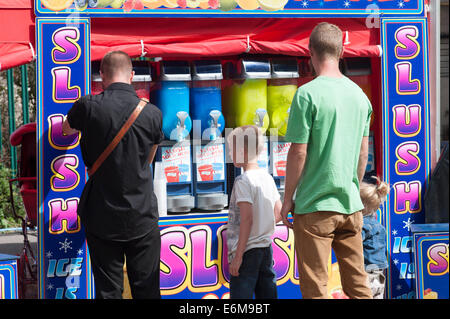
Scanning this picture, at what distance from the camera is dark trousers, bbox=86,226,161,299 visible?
3.90 metres

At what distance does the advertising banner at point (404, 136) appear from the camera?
5.19 metres

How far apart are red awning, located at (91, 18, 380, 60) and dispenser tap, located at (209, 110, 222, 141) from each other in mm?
435

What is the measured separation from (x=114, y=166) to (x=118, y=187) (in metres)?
0.12

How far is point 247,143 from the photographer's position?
4.04m

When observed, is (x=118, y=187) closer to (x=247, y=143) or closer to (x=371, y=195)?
(x=247, y=143)

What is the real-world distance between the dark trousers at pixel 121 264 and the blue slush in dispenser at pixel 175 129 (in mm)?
1051

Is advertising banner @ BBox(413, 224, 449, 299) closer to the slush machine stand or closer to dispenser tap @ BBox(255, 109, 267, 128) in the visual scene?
the slush machine stand

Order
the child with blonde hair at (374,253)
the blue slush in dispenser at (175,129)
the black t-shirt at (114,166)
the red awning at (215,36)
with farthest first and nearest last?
1. the blue slush in dispenser at (175,129)
2. the red awning at (215,36)
3. the child with blonde hair at (374,253)
4. the black t-shirt at (114,166)

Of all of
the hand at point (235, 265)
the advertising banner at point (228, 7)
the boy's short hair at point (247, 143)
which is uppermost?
the advertising banner at point (228, 7)

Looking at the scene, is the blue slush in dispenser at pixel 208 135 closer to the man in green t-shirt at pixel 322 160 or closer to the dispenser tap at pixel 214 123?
the dispenser tap at pixel 214 123

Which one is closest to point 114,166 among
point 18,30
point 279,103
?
point 18,30

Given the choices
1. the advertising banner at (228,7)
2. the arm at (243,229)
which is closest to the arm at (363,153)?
the arm at (243,229)

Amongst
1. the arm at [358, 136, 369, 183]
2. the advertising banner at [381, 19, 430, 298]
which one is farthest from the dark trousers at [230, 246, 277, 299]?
the advertising banner at [381, 19, 430, 298]
